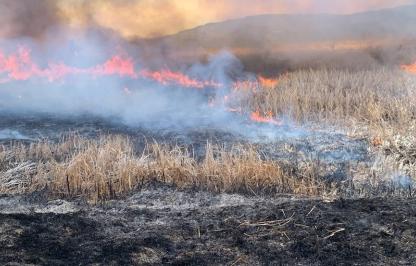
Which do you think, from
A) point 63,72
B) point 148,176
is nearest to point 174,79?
point 63,72

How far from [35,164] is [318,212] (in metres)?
5.08

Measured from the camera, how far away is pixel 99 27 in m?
19.6

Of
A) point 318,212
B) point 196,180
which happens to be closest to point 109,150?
point 196,180

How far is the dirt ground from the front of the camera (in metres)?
4.97

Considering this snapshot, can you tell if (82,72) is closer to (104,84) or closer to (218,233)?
(104,84)

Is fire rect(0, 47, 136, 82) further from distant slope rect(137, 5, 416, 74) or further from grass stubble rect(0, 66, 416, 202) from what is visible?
grass stubble rect(0, 66, 416, 202)

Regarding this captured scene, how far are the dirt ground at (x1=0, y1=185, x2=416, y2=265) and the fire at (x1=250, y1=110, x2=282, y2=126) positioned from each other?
5.15 m

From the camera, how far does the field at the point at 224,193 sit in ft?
17.0

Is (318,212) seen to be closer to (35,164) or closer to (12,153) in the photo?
(35,164)

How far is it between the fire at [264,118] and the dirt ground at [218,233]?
5.15m

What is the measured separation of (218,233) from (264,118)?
280 inches

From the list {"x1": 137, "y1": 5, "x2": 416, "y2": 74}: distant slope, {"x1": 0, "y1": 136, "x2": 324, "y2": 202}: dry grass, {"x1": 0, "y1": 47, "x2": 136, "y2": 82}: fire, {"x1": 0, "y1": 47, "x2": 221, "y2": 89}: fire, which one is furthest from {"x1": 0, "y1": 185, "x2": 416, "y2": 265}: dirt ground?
{"x1": 137, "y1": 5, "x2": 416, "y2": 74}: distant slope

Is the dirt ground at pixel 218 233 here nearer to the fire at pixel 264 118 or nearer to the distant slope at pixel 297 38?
the fire at pixel 264 118

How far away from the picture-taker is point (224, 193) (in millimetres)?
7246
